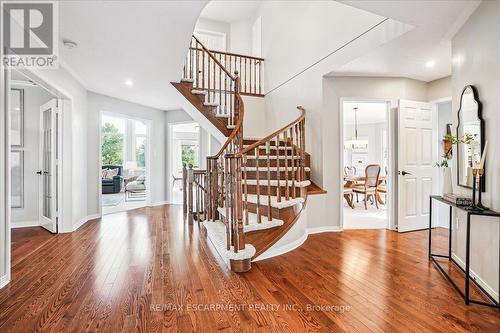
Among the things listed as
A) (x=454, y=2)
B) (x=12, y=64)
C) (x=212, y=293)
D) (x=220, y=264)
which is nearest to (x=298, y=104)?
(x=454, y=2)

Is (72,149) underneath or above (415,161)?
above

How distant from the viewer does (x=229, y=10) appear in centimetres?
713

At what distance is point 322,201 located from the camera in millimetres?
4078

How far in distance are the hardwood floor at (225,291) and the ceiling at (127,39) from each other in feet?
8.10

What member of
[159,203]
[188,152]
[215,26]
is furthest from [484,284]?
[188,152]

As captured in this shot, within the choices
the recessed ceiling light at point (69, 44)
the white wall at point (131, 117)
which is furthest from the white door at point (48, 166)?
the recessed ceiling light at point (69, 44)

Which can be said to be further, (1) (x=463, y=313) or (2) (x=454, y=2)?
(2) (x=454, y=2)

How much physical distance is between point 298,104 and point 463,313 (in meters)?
3.71

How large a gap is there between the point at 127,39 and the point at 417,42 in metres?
3.34

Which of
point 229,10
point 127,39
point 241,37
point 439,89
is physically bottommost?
point 439,89

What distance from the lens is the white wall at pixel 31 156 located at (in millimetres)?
4656

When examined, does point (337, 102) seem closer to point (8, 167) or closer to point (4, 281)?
point (8, 167)

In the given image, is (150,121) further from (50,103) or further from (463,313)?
(463,313)

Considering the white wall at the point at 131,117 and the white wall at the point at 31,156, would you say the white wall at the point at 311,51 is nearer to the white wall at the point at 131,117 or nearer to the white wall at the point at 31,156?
the white wall at the point at 131,117
